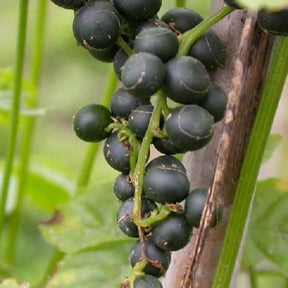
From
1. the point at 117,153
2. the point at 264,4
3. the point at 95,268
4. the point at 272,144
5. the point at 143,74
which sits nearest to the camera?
the point at 264,4

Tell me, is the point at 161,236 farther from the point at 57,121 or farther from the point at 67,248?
the point at 57,121

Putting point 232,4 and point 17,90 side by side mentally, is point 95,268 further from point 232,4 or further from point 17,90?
point 232,4

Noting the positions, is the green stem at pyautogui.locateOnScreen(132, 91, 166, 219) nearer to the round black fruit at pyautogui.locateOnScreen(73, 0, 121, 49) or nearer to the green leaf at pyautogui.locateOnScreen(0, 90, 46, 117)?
the round black fruit at pyautogui.locateOnScreen(73, 0, 121, 49)

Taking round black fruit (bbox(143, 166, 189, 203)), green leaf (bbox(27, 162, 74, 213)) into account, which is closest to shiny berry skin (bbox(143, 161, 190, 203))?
round black fruit (bbox(143, 166, 189, 203))

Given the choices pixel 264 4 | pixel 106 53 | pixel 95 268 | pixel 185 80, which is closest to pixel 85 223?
pixel 95 268

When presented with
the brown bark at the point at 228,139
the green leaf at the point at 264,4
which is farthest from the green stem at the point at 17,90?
the green leaf at the point at 264,4

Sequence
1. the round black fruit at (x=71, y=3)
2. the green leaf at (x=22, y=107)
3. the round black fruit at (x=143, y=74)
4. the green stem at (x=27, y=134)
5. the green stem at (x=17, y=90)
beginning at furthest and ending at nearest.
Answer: the green stem at (x=27, y=134) < the green leaf at (x=22, y=107) < the green stem at (x=17, y=90) < the round black fruit at (x=71, y=3) < the round black fruit at (x=143, y=74)

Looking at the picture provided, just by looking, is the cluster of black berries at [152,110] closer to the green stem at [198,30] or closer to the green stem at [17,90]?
the green stem at [198,30]
